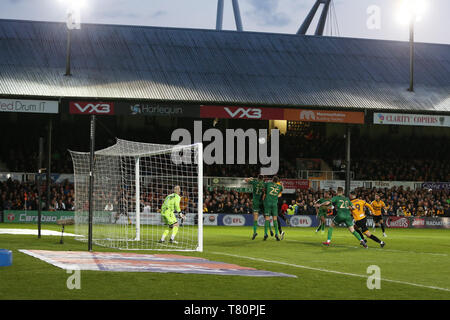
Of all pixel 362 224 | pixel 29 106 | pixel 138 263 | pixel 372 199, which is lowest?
pixel 138 263

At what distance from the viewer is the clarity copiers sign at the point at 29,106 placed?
1592 inches

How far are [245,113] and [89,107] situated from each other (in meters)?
9.63

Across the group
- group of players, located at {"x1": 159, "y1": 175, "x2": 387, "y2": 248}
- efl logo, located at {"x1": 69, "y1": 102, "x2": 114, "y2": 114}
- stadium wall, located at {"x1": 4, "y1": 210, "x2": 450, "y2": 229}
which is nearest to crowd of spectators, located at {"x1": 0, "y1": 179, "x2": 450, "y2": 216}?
stadium wall, located at {"x1": 4, "y1": 210, "x2": 450, "y2": 229}

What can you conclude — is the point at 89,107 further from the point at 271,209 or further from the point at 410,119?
the point at 410,119

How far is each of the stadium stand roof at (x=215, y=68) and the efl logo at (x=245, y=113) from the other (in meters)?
0.60

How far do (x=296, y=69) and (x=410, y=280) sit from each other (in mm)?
37493

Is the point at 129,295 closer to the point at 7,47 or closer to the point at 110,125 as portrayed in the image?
the point at 7,47

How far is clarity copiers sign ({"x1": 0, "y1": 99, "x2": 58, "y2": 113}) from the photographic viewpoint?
133 ft

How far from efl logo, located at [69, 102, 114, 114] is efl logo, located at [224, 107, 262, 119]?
24.2 ft

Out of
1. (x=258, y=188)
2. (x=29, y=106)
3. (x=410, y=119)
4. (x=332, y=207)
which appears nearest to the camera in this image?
(x=258, y=188)

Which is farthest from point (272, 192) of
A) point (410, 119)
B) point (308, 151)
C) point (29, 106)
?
point (308, 151)

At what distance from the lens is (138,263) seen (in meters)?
14.7

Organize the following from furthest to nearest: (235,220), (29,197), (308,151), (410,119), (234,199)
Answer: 1. (308,151)
2. (410,119)
3. (234,199)
4. (235,220)
5. (29,197)
